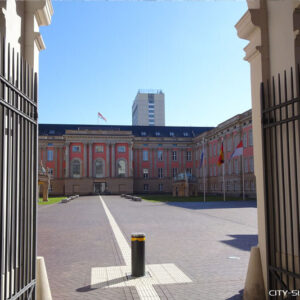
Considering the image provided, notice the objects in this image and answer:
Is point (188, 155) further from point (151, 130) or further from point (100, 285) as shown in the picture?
point (100, 285)

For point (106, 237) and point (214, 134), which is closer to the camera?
point (106, 237)

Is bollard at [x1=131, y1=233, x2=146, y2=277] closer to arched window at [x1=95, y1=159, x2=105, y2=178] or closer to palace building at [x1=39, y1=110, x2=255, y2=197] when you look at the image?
palace building at [x1=39, y1=110, x2=255, y2=197]

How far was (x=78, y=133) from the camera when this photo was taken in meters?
69.5

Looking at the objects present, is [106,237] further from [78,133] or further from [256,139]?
[78,133]

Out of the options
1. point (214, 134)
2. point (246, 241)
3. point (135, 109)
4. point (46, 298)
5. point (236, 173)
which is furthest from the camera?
point (135, 109)

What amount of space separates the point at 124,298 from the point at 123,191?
63.6 m

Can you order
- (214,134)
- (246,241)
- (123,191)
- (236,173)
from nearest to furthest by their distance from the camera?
(246,241)
(236,173)
(214,134)
(123,191)

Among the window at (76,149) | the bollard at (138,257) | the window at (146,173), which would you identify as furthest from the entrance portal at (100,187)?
the bollard at (138,257)

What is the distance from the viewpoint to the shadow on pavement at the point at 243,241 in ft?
35.9

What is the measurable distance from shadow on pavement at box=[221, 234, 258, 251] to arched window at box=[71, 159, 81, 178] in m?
58.3

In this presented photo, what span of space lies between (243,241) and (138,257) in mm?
5542

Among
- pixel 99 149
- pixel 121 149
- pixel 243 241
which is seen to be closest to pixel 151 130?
pixel 121 149

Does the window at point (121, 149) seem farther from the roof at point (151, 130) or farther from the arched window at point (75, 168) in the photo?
the roof at point (151, 130)

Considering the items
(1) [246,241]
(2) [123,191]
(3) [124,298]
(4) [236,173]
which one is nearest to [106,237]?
(1) [246,241]
